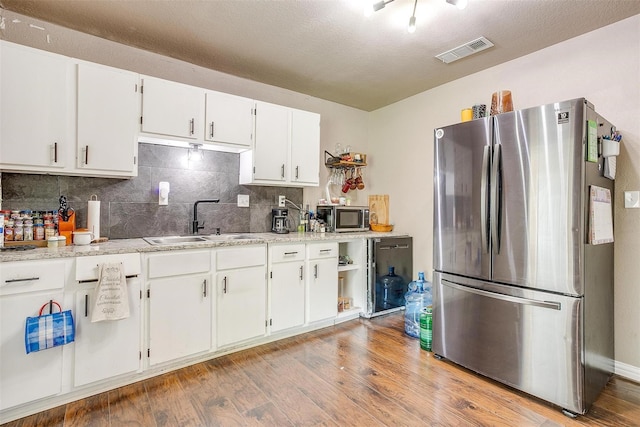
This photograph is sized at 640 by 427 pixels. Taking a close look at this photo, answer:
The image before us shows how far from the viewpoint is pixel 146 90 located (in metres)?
2.44

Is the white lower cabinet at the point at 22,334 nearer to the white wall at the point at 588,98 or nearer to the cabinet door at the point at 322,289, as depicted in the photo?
the cabinet door at the point at 322,289

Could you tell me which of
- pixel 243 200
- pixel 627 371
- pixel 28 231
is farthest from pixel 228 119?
pixel 627 371

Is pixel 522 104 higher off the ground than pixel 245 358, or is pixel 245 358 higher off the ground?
pixel 522 104

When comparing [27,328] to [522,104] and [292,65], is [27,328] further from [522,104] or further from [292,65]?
[522,104]

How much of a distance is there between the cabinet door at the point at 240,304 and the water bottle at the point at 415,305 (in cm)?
134

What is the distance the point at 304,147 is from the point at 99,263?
2.09 m

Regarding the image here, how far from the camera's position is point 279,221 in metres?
3.38

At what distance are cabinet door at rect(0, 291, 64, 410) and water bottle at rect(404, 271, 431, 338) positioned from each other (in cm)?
262

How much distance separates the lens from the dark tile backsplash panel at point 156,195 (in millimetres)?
2327

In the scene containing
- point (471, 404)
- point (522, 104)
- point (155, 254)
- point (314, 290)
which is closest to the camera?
point (471, 404)

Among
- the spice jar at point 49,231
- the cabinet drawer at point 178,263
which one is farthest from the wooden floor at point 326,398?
the spice jar at point 49,231

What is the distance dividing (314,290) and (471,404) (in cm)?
154

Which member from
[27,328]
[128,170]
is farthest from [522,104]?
[27,328]

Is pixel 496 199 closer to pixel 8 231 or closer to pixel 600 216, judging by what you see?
pixel 600 216
